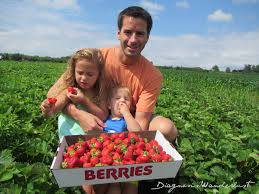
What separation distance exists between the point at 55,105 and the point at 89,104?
0.35 meters

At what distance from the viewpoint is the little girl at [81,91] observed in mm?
3988

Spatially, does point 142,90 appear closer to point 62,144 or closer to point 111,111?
point 111,111

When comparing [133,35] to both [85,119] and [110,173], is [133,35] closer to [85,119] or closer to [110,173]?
[85,119]

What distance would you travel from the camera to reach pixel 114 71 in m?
4.41

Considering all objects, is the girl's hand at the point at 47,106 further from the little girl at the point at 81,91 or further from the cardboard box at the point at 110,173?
the cardboard box at the point at 110,173

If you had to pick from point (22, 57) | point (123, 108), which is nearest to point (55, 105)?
point (123, 108)

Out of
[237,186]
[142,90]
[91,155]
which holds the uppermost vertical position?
[142,90]

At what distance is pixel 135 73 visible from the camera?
4.38 meters

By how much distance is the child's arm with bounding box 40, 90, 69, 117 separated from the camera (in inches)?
152

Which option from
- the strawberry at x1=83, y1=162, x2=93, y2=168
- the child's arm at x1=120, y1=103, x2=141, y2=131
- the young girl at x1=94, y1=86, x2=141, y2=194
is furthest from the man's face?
the strawberry at x1=83, y1=162, x2=93, y2=168

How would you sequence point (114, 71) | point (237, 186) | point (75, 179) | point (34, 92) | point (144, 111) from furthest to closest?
1. point (34, 92)
2. point (114, 71)
3. point (144, 111)
4. point (237, 186)
5. point (75, 179)

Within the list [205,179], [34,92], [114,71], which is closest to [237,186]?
[205,179]

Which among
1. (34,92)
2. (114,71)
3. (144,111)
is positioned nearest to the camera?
(144,111)

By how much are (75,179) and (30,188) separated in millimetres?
350
